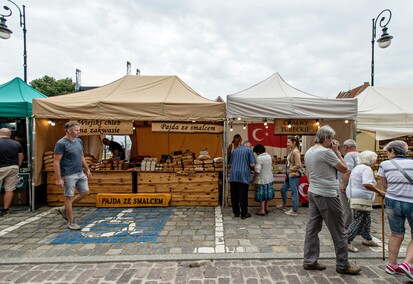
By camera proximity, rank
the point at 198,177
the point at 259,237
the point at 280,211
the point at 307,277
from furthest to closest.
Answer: the point at 198,177
the point at 280,211
the point at 259,237
the point at 307,277

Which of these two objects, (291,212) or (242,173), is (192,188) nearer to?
(242,173)

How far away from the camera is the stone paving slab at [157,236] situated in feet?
11.7

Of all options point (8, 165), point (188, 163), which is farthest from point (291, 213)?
point (8, 165)

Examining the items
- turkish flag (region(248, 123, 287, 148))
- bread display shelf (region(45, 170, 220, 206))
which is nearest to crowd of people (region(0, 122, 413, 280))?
bread display shelf (region(45, 170, 220, 206))

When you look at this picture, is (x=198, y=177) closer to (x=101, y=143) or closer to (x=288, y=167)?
(x=288, y=167)

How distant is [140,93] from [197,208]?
3.39 metres

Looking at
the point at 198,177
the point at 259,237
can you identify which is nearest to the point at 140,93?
the point at 198,177

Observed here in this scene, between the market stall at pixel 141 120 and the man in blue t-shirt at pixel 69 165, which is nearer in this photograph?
the man in blue t-shirt at pixel 69 165

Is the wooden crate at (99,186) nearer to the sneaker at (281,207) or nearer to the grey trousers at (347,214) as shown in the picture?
the sneaker at (281,207)

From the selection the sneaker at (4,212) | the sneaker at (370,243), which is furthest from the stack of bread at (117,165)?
the sneaker at (370,243)

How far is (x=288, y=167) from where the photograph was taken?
5.88 metres

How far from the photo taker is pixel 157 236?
4297 mm

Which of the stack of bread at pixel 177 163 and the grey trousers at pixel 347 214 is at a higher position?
the stack of bread at pixel 177 163

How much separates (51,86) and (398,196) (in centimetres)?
3243
